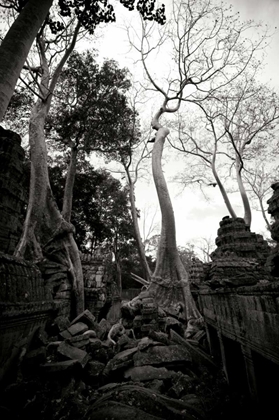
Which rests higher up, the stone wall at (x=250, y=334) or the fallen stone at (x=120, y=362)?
the stone wall at (x=250, y=334)

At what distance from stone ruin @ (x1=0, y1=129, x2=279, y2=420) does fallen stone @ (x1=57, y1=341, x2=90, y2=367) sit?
0.05 ft

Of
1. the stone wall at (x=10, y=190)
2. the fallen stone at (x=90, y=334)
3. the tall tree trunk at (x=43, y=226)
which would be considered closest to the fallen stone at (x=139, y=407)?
the fallen stone at (x=90, y=334)

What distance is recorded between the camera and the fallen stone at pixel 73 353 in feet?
10.3

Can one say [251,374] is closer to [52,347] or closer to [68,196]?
[52,347]

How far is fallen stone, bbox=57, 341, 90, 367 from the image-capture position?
315cm

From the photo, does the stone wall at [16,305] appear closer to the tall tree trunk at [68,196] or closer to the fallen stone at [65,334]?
the fallen stone at [65,334]

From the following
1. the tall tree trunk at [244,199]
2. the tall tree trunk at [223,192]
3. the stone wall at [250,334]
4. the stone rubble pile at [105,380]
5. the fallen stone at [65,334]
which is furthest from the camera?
the tall tree trunk at [223,192]

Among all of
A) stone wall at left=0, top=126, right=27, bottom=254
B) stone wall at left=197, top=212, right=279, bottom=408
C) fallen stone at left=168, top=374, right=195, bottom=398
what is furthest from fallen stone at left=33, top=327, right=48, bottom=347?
stone wall at left=197, top=212, right=279, bottom=408

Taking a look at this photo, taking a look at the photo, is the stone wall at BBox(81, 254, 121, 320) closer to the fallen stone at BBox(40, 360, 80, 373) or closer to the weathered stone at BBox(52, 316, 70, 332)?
the weathered stone at BBox(52, 316, 70, 332)

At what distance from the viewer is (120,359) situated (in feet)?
11.0

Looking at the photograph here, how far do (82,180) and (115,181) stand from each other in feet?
12.9

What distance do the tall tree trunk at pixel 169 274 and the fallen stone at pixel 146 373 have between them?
3306 mm

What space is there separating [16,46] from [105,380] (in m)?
5.15

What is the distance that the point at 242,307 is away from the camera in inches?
89.1
